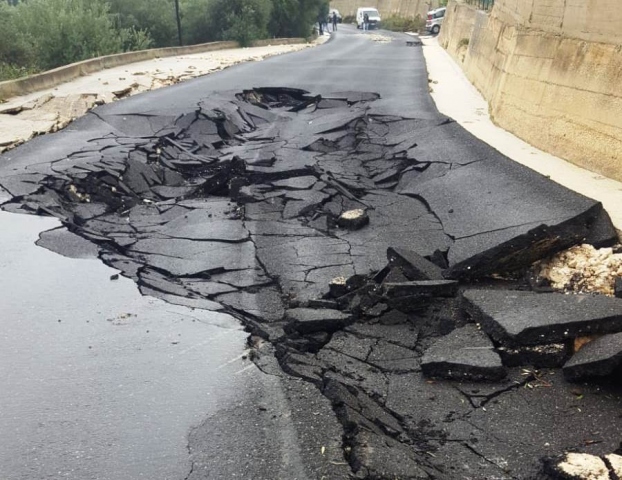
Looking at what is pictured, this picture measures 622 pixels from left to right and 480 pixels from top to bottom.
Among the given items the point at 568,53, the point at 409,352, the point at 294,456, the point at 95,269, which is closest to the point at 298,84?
the point at 568,53

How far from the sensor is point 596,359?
3951 millimetres

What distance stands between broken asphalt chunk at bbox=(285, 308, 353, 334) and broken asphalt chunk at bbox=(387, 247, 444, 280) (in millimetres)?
739

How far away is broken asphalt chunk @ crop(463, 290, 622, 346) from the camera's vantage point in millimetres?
4285

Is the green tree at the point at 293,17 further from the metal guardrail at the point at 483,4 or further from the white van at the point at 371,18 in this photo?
the white van at the point at 371,18

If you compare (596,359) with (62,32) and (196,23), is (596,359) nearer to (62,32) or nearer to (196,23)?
(62,32)

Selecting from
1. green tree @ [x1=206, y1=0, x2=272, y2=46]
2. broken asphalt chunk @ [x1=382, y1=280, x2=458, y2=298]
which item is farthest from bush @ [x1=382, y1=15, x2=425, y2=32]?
broken asphalt chunk @ [x1=382, y1=280, x2=458, y2=298]

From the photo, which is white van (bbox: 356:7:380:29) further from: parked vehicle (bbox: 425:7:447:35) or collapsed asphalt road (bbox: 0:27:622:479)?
collapsed asphalt road (bbox: 0:27:622:479)

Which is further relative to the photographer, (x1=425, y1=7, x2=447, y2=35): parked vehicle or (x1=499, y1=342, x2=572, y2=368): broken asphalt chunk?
(x1=425, y1=7, x2=447, y2=35): parked vehicle

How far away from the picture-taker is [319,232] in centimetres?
716

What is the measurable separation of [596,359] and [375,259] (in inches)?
106

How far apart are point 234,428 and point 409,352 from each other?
1496mm

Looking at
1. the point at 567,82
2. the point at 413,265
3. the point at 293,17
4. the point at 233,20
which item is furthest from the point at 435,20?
the point at 413,265

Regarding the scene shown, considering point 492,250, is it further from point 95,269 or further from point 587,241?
point 95,269

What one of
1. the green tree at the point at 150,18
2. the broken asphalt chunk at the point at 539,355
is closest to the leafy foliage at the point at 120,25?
the green tree at the point at 150,18
